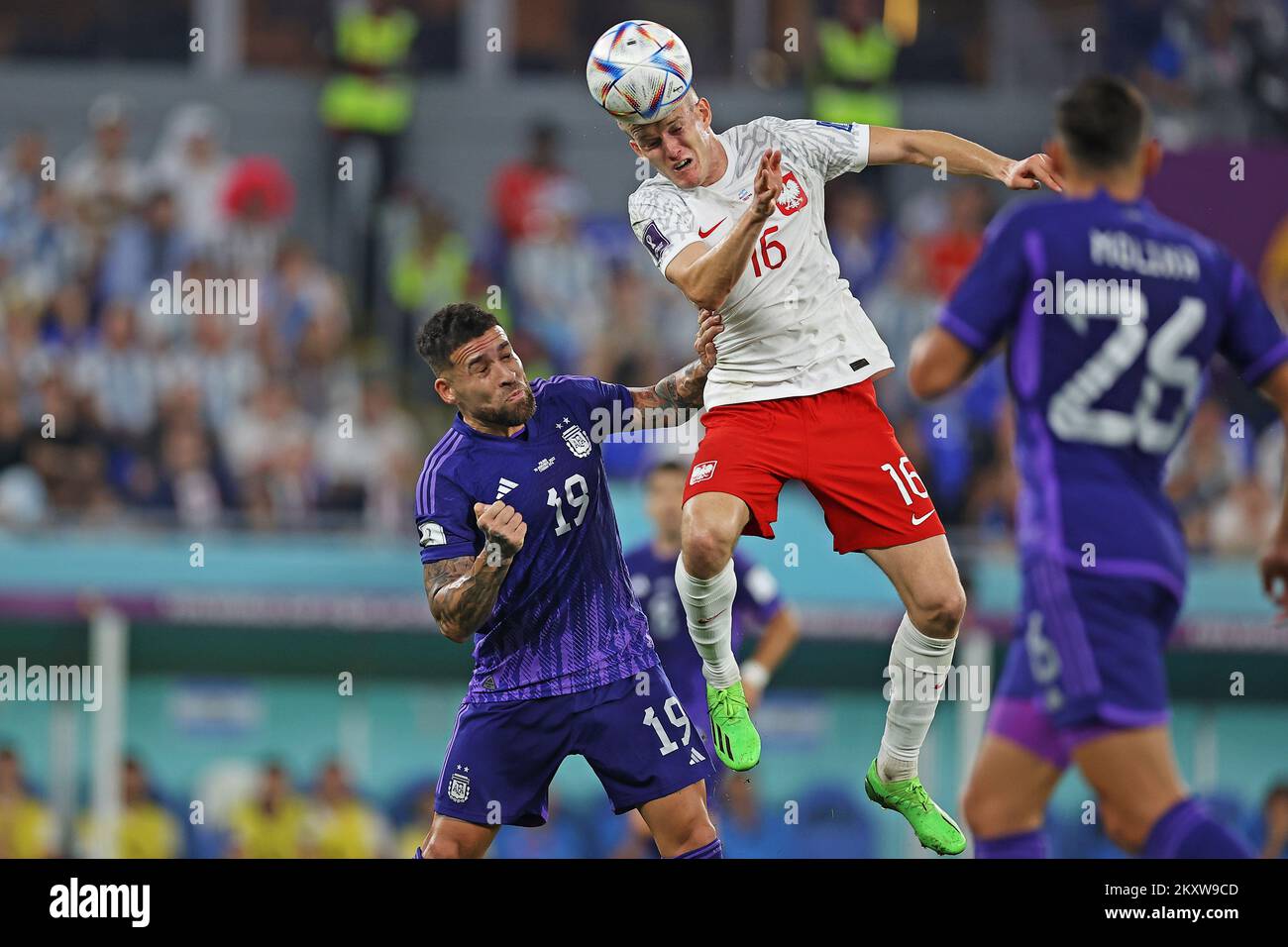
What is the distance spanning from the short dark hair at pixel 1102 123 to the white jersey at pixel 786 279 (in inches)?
69.0

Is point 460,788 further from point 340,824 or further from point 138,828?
point 138,828

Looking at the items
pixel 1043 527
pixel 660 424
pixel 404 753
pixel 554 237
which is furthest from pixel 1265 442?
pixel 1043 527

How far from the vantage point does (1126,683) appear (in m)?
5.62

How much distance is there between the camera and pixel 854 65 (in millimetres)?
15781

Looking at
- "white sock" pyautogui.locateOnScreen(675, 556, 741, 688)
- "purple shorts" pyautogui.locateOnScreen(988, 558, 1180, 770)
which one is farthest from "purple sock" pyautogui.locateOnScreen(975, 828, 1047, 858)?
"white sock" pyautogui.locateOnScreen(675, 556, 741, 688)

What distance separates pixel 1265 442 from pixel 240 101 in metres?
9.56

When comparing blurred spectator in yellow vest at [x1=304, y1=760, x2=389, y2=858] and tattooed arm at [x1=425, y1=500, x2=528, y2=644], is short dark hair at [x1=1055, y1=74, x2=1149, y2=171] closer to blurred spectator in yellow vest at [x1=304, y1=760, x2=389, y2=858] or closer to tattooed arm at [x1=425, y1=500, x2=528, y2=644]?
tattooed arm at [x1=425, y1=500, x2=528, y2=644]

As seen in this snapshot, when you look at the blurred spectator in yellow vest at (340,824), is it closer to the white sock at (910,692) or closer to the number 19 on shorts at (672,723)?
the number 19 on shorts at (672,723)

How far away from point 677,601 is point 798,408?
8.87 ft

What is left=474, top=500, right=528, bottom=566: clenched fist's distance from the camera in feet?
23.0

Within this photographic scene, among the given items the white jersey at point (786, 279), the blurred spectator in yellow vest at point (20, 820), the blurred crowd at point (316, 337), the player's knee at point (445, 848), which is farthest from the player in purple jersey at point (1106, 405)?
the blurred spectator in yellow vest at point (20, 820)

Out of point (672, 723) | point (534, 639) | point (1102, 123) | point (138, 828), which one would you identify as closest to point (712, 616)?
point (672, 723)

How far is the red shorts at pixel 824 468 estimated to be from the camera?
732 centimetres

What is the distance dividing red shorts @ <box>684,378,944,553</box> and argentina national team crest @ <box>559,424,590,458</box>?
0.50m
